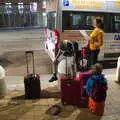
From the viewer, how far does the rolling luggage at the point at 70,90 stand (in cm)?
730

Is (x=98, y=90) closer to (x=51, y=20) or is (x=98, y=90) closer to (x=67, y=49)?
(x=67, y=49)

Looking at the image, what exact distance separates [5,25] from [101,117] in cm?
3287

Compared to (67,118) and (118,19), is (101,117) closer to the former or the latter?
(67,118)

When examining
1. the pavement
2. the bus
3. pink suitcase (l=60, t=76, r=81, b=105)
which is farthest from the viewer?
the bus

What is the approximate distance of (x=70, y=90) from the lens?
24.0ft

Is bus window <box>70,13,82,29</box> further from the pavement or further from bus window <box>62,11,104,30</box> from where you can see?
the pavement

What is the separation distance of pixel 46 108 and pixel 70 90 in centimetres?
67

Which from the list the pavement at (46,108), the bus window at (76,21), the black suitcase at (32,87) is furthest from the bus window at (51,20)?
the black suitcase at (32,87)

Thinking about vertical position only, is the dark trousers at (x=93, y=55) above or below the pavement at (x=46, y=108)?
above

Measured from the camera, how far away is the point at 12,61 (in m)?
14.4

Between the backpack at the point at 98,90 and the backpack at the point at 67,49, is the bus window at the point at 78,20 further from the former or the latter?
the backpack at the point at 98,90

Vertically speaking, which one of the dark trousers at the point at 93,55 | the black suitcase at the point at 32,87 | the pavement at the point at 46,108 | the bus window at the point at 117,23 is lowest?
the pavement at the point at 46,108

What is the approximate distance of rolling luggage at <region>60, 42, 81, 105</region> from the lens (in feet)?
24.0

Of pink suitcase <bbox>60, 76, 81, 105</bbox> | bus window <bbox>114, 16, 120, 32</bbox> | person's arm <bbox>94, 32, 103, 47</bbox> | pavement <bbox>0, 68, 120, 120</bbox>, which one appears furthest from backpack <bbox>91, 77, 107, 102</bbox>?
bus window <bbox>114, 16, 120, 32</bbox>
